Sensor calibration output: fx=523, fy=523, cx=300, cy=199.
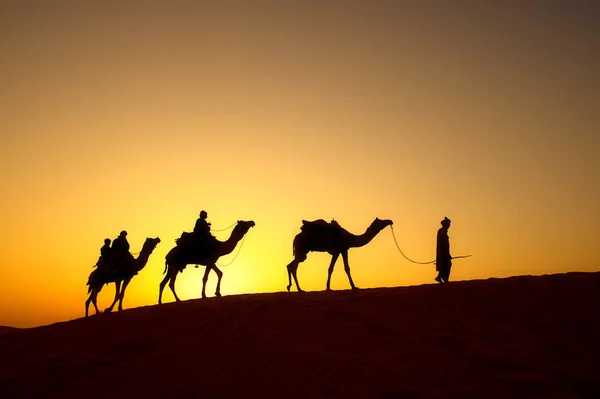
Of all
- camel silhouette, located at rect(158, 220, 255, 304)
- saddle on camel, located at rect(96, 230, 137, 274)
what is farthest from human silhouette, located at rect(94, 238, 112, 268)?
camel silhouette, located at rect(158, 220, 255, 304)

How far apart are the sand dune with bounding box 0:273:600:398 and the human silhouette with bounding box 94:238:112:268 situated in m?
4.42

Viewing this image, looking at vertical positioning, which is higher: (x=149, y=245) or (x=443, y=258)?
(x=149, y=245)

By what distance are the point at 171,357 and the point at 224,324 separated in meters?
1.61

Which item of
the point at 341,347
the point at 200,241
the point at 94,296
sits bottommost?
the point at 341,347

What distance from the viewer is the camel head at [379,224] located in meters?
16.8

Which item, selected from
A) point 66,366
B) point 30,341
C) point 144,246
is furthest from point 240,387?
point 144,246

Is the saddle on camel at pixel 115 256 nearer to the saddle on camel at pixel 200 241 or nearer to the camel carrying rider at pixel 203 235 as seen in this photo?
the saddle on camel at pixel 200 241

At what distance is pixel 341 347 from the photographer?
905cm

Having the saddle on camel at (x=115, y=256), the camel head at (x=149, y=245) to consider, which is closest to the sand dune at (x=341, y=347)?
the saddle on camel at (x=115, y=256)

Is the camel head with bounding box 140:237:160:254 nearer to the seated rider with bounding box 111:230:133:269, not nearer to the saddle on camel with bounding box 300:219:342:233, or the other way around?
the seated rider with bounding box 111:230:133:269

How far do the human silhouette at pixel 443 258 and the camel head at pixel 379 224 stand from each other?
1795 mm

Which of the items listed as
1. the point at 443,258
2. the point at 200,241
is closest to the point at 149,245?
the point at 200,241

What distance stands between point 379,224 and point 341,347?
26.8 ft

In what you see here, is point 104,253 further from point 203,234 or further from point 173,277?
point 203,234
